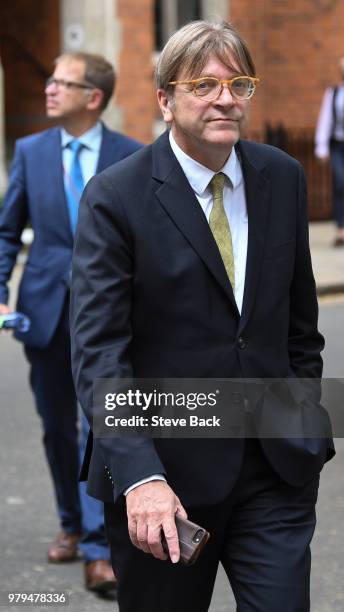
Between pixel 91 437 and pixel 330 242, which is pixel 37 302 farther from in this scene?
pixel 330 242

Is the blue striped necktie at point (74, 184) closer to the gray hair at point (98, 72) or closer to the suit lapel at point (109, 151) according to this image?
the suit lapel at point (109, 151)

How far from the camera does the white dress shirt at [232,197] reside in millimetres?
3471

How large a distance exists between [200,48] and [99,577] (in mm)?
2677

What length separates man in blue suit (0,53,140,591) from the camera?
5.64 metres

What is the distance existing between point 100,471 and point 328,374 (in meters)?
6.30

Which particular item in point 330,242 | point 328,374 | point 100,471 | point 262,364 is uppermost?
point 262,364

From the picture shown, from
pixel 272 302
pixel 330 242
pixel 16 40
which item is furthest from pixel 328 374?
pixel 16 40

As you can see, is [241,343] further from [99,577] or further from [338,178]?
[338,178]

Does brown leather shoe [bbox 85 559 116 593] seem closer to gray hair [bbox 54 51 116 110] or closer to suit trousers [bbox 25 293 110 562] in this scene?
suit trousers [bbox 25 293 110 562]

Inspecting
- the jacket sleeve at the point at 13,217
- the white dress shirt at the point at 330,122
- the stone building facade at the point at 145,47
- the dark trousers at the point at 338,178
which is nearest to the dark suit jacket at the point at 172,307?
the jacket sleeve at the point at 13,217

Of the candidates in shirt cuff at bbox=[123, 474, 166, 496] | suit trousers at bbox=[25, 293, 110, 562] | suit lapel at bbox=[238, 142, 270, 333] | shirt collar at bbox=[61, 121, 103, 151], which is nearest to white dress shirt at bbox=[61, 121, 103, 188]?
shirt collar at bbox=[61, 121, 103, 151]

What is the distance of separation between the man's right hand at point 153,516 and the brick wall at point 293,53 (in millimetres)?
17356

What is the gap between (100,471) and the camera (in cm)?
344

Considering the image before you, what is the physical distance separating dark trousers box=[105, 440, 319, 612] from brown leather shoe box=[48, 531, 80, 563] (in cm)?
235
